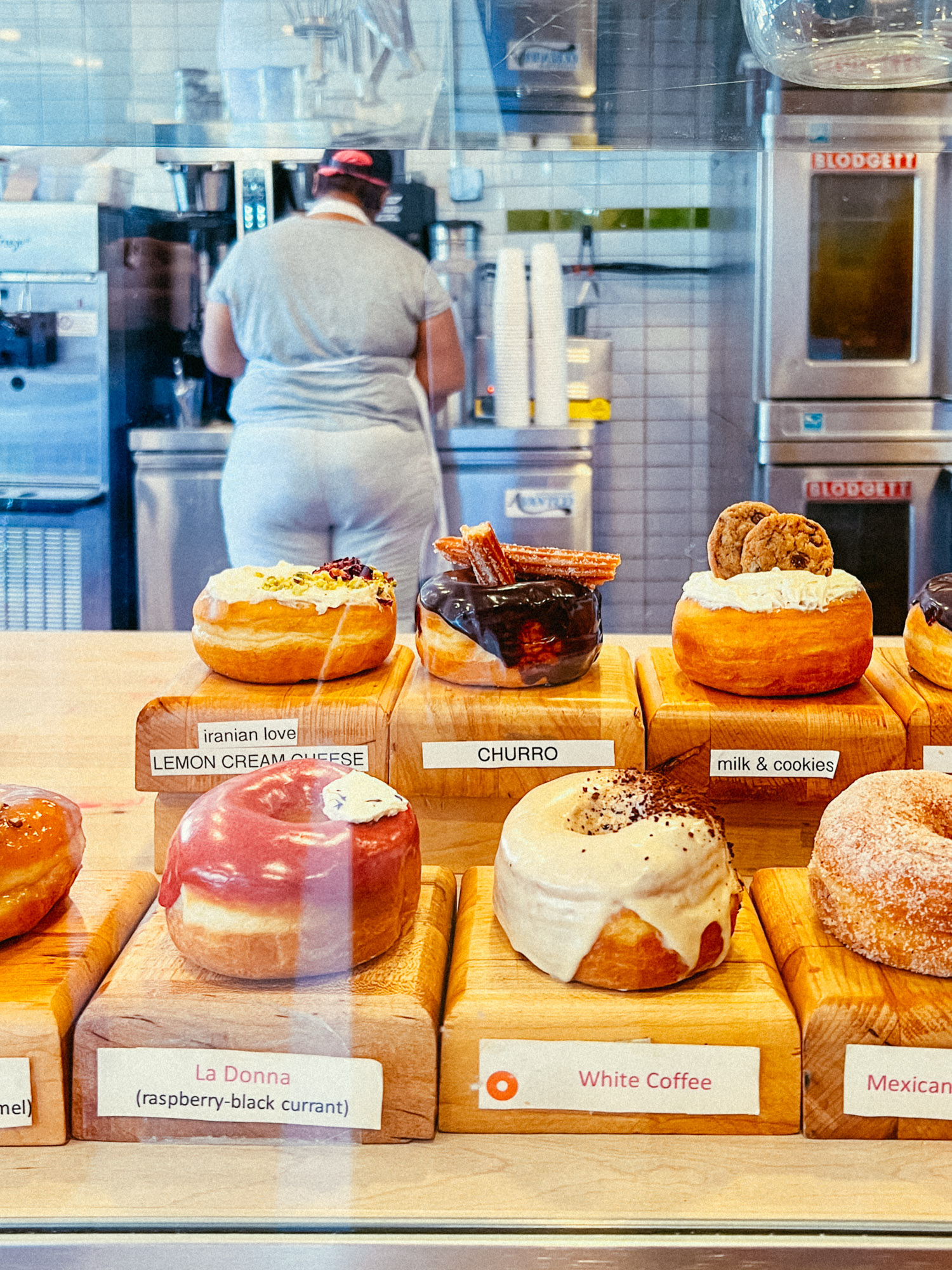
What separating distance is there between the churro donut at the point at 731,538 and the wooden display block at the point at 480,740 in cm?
14

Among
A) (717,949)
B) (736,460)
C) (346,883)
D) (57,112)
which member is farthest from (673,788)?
(736,460)

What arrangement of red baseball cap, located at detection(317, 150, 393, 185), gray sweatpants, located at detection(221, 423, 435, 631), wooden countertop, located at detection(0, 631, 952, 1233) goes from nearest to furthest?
1. wooden countertop, located at detection(0, 631, 952, 1233)
2. red baseball cap, located at detection(317, 150, 393, 185)
3. gray sweatpants, located at detection(221, 423, 435, 631)

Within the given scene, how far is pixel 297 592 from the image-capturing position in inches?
36.4

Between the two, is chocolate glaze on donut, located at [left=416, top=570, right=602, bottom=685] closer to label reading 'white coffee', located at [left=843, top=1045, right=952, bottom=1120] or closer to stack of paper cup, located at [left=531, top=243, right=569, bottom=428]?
label reading 'white coffee', located at [left=843, top=1045, right=952, bottom=1120]

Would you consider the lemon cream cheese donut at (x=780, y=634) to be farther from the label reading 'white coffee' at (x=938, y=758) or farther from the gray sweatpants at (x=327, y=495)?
the gray sweatpants at (x=327, y=495)

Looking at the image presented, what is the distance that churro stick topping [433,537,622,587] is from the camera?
3.09ft

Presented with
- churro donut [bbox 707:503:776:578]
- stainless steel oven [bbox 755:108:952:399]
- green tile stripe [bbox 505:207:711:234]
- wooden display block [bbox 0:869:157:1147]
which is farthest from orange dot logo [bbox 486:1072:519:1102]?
green tile stripe [bbox 505:207:711:234]

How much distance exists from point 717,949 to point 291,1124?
24cm

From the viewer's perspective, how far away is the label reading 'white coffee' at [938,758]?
868 millimetres

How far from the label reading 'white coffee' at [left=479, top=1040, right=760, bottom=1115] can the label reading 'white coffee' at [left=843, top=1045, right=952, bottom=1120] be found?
0.16ft

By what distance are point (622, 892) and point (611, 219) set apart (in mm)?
2344

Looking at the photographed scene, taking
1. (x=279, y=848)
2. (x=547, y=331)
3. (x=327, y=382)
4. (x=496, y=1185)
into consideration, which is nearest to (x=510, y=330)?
(x=547, y=331)

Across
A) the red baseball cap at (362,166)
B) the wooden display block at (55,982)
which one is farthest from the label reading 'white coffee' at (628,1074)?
the red baseball cap at (362,166)

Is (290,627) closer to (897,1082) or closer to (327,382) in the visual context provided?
(897,1082)
